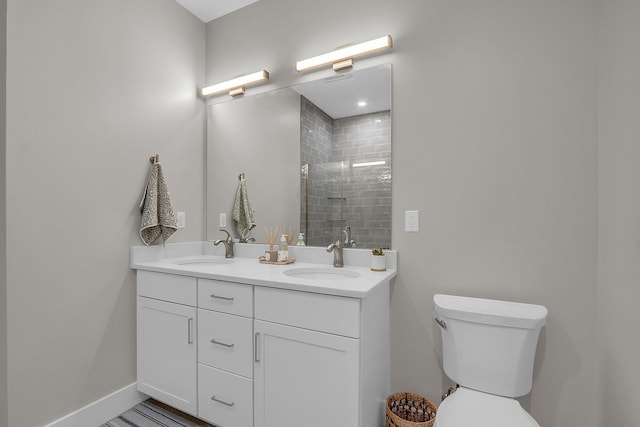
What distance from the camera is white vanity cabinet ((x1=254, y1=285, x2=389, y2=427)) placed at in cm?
122

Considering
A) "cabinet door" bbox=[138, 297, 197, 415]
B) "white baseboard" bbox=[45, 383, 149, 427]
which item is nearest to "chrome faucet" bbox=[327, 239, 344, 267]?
"cabinet door" bbox=[138, 297, 197, 415]

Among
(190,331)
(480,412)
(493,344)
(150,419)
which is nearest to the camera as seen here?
(480,412)

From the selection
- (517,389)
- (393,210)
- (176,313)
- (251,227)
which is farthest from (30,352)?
(517,389)

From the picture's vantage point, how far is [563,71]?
4.50 feet

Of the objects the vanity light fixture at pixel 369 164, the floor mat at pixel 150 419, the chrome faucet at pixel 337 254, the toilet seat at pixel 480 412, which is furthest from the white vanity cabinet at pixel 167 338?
the toilet seat at pixel 480 412

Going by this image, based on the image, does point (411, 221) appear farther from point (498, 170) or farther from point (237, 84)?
point (237, 84)

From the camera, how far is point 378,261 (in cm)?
164

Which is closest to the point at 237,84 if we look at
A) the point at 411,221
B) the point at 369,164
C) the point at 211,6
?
the point at 211,6

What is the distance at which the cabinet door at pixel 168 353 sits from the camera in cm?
161

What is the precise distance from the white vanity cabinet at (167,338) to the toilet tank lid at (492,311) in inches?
49.5

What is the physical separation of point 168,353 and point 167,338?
0.08 metres

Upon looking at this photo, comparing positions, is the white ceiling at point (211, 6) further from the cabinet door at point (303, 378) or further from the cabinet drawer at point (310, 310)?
the cabinet door at point (303, 378)

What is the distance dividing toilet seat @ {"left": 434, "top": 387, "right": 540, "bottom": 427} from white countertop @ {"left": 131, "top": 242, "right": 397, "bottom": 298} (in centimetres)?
50

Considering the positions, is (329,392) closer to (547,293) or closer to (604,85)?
(547,293)
